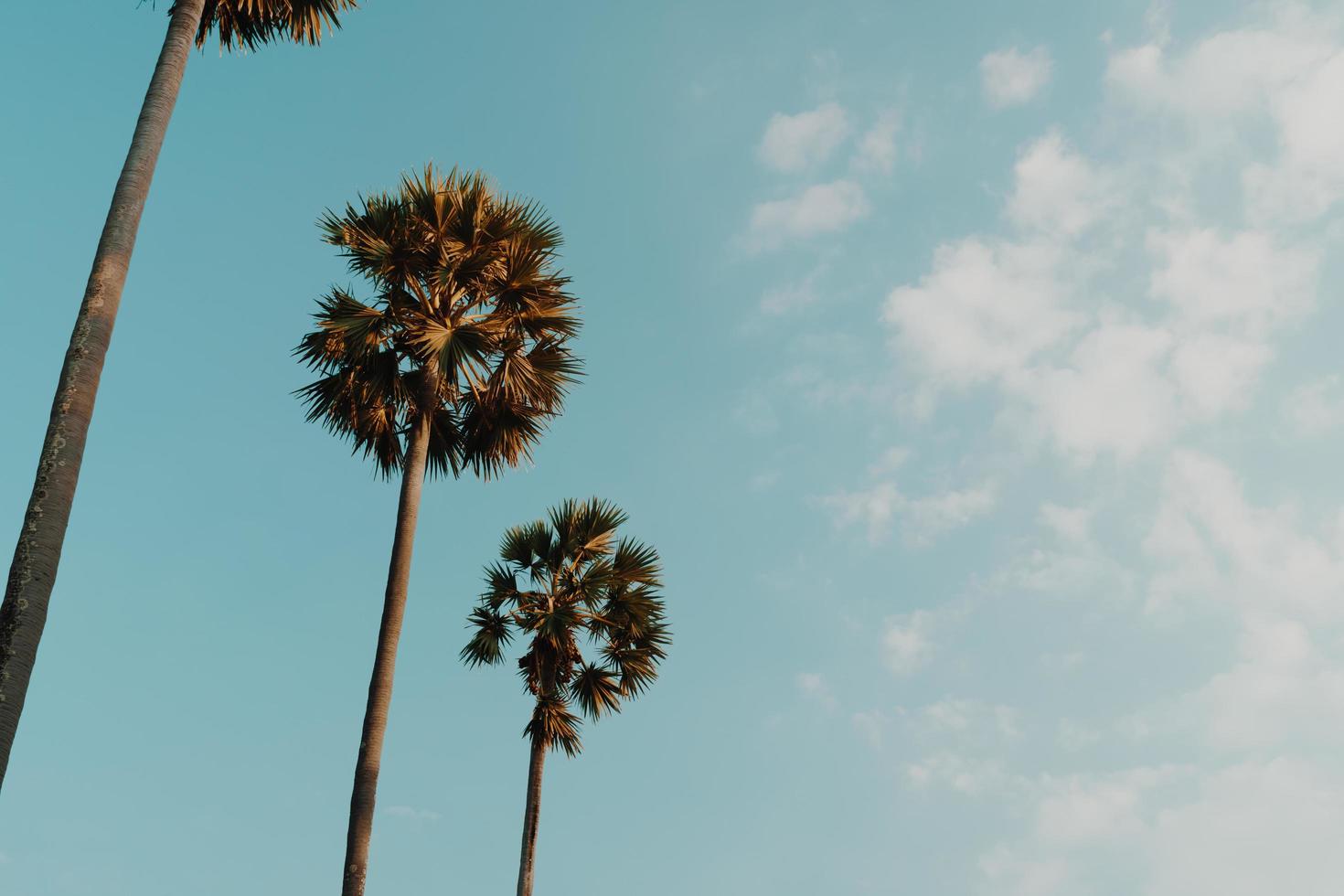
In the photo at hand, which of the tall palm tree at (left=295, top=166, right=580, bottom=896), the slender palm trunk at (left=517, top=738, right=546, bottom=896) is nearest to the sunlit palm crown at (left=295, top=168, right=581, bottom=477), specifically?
the tall palm tree at (left=295, top=166, right=580, bottom=896)

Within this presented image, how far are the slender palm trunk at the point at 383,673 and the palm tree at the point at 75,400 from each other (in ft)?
20.7

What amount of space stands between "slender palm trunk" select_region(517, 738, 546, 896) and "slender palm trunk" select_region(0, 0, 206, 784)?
1335 cm

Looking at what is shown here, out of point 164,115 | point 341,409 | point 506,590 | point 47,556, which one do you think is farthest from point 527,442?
point 47,556

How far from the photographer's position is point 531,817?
2100 cm

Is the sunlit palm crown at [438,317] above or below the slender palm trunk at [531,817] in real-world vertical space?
above

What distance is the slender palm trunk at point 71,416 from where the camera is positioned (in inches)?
340

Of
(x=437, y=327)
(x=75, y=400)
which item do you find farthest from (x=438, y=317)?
(x=75, y=400)

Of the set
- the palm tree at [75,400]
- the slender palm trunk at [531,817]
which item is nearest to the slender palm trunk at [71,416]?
the palm tree at [75,400]

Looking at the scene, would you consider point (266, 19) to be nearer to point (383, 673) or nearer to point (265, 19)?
point (265, 19)

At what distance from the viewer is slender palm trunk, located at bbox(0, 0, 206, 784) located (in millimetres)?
8641

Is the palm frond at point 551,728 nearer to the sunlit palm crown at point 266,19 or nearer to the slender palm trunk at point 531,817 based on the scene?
the slender palm trunk at point 531,817

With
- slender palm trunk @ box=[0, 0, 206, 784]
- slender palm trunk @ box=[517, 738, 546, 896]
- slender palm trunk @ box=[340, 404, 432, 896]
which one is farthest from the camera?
slender palm trunk @ box=[517, 738, 546, 896]

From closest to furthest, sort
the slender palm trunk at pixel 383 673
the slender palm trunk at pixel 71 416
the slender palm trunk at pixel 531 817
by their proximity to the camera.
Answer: the slender palm trunk at pixel 71 416 → the slender palm trunk at pixel 383 673 → the slender palm trunk at pixel 531 817

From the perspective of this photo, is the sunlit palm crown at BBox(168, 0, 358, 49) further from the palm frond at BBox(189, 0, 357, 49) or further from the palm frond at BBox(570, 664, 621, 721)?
the palm frond at BBox(570, 664, 621, 721)
